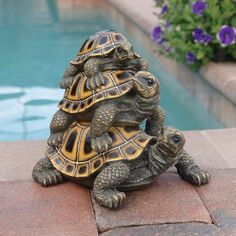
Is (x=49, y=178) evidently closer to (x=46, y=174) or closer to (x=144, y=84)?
(x=46, y=174)

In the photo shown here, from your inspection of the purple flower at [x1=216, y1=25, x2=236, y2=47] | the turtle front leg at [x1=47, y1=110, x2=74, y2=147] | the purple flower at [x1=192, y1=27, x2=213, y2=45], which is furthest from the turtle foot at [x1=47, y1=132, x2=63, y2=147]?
the purple flower at [x1=192, y1=27, x2=213, y2=45]

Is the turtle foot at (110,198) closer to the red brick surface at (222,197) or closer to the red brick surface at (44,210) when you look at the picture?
Answer: the red brick surface at (44,210)

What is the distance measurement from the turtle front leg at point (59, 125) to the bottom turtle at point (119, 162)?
4 cm

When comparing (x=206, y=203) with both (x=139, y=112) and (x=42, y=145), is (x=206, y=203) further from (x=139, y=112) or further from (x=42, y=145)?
(x=42, y=145)

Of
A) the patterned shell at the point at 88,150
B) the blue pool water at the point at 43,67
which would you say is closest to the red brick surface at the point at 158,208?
the patterned shell at the point at 88,150

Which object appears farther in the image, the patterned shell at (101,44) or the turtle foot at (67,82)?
the turtle foot at (67,82)

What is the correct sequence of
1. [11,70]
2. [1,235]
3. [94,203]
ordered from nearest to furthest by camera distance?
[1,235] < [94,203] < [11,70]

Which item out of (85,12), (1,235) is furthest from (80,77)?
(85,12)

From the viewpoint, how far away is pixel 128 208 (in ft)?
8.52

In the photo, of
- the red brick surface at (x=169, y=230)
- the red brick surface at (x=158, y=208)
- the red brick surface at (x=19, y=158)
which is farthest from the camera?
the red brick surface at (x=19, y=158)

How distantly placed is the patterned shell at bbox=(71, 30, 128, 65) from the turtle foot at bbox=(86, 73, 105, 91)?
109mm

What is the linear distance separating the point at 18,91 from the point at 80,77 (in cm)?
372

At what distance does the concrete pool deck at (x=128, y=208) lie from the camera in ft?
8.02

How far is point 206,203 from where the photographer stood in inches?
105
